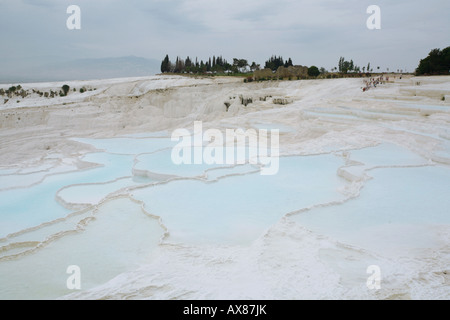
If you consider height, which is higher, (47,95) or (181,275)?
(47,95)

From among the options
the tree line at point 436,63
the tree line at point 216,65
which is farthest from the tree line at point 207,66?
the tree line at point 436,63

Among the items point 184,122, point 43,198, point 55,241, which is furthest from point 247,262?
point 184,122

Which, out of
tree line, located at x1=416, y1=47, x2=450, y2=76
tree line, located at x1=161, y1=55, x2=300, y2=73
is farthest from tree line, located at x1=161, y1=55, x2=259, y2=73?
tree line, located at x1=416, y1=47, x2=450, y2=76

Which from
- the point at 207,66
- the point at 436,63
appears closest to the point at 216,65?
the point at 207,66

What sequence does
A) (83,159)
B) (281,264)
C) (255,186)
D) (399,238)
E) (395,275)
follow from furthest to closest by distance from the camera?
1. (83,159)
2. (255,186)
3. (399,238)
4. (281,264)
5. (395,275)

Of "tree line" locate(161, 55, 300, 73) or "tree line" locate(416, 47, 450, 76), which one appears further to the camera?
"tree line" locate(161, 55, 300, 73)

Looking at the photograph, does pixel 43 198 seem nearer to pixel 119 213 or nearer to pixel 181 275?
pixel 119 213

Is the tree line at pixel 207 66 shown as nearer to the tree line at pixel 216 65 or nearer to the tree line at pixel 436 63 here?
the tree line at pixel 216 65

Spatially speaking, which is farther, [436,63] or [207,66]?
[207,66]

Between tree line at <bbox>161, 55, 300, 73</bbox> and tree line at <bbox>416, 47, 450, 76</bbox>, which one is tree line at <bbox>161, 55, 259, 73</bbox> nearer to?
tree line at <bbox>161, 55, 300, 73</bbox>

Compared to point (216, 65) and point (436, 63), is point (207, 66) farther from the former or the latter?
point (436, 63)

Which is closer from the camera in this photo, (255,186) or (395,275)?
(395,275)
